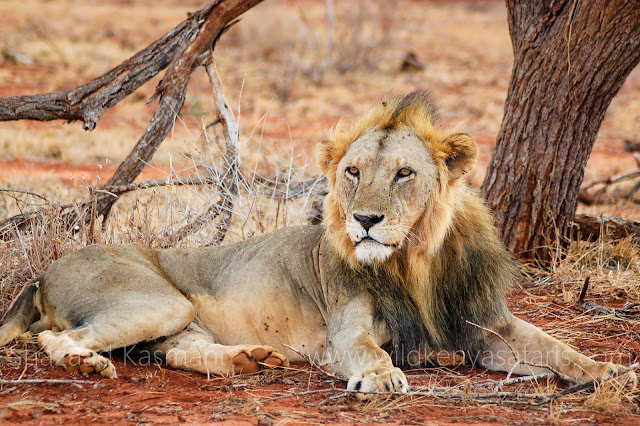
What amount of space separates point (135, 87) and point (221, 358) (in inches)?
106

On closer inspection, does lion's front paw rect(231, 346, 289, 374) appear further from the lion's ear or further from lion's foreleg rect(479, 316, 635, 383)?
the lion's ear

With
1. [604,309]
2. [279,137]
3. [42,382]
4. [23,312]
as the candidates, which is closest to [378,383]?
[42,382]

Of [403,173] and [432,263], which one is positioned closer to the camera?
[403,173]

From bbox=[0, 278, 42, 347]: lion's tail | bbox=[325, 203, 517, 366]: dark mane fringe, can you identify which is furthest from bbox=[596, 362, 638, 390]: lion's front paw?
bbox=[0, 278, 42, 347]: lion's tail

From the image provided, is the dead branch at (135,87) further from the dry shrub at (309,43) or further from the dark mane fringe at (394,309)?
the dry shrub at (309,43)

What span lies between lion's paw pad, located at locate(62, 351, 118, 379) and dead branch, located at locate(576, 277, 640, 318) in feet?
10.4

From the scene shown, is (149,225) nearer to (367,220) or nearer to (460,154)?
(367,220)

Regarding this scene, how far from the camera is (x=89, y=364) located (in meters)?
4.02

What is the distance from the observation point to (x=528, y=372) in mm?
4387

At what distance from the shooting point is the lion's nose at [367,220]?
4008 mm

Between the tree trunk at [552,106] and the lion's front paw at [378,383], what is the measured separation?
309 cm

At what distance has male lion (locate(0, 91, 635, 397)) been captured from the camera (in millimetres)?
4156

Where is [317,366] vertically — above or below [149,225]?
below

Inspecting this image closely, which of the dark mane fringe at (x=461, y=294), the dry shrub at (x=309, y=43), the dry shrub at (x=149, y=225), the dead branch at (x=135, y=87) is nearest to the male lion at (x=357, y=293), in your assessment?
the dark mane fringe at (x=461, y=294)
